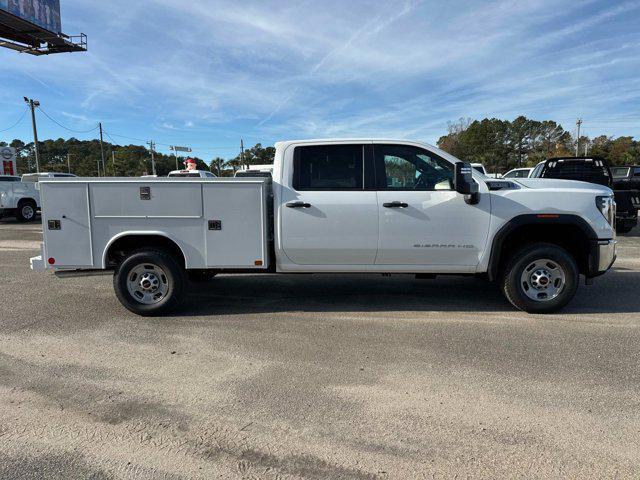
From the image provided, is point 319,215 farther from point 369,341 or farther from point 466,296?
point 466,296

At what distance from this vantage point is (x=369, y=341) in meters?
4.58

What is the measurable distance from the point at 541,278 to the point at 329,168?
110 inches

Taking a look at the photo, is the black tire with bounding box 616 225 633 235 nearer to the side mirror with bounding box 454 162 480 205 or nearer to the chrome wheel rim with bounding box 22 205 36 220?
the side mirror with bounding box 454 162 480 205

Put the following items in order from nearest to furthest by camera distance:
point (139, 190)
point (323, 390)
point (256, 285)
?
1. point (323, 390)
2. point (139, 190)
3. point (256, 285)

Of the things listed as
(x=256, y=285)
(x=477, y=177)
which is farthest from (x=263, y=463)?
(x=256, y=285)

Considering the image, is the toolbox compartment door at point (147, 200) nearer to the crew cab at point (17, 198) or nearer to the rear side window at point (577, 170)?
the rear side window at point (577, 170)

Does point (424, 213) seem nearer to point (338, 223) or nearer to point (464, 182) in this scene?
point (464, 182)

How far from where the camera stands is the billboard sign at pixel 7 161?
2802 centimetres

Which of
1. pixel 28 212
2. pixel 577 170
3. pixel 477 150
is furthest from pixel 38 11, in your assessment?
pixel 477 150

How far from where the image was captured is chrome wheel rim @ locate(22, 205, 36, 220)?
17859 millimetres

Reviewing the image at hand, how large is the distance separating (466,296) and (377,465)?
13.1ft

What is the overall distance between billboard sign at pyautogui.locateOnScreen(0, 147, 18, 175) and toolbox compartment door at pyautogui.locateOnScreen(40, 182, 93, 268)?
93.5 ft

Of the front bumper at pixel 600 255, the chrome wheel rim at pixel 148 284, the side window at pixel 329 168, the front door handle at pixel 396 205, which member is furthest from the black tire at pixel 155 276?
the front bumper at pixel 600 255

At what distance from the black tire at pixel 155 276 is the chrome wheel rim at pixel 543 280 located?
4078mm
